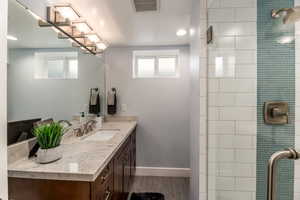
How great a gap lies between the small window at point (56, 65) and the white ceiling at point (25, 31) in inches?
4.5

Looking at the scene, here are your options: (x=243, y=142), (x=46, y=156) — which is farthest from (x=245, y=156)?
(x=46, y=156)

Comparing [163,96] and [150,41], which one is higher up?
[150,41]

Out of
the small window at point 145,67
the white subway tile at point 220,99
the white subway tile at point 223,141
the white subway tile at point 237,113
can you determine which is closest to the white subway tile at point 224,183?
the white subway tile at point 223,141

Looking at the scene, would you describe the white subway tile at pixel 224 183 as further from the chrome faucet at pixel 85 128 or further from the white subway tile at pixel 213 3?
the chrome faucet at pixel 85 128

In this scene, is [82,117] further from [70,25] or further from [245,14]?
[245,14]

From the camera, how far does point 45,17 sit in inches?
62.2

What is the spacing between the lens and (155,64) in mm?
3229

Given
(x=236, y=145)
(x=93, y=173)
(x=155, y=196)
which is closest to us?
(x=93, y=173)

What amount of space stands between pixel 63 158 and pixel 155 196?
5.10 feet

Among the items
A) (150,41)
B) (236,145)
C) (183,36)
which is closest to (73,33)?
(150,41)

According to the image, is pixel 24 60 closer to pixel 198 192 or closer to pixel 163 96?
pixel 198 192

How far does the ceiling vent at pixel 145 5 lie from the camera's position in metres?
1.64

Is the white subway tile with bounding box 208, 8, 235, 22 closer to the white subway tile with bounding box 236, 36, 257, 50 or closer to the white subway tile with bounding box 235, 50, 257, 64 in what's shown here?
the white subway tile with bounding box 236, 36, 257, 50

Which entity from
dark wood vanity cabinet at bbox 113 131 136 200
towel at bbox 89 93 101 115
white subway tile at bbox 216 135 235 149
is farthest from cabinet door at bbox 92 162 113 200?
towel at bbox 89 93 101 115
